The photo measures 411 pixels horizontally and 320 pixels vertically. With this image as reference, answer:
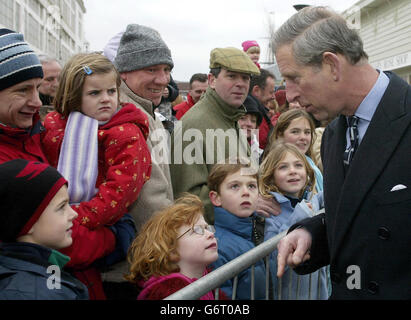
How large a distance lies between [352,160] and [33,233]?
4.48ft

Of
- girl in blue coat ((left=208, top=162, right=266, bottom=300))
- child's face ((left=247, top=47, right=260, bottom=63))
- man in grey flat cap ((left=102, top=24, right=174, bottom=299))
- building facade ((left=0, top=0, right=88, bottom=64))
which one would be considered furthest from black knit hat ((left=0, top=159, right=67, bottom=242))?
building facade ((left=0, top=0, right=88, bottom=64))

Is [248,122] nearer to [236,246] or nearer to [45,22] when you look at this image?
[236,246]

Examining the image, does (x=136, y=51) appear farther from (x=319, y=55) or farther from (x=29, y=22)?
(x=29, y=22)

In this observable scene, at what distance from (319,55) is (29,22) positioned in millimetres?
36075

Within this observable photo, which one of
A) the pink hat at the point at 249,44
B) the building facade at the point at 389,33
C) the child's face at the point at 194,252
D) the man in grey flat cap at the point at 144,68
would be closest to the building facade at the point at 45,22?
the pink hat at the point at 249,44

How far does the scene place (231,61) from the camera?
145 inches

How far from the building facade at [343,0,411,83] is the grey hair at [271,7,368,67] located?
16.4m

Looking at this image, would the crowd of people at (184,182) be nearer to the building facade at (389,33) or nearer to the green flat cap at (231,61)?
the green flat cap at (231,61)

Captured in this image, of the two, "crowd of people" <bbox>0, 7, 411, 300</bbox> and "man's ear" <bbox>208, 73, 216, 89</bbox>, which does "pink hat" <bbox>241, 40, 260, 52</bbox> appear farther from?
"crowd of people" <bbox>0, 7, 411, 300</bbox>

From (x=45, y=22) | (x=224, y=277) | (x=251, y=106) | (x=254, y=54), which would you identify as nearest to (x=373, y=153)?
(x=224, y=277)

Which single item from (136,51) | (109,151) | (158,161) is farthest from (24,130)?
(136,51)

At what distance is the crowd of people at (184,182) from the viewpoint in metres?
1.60

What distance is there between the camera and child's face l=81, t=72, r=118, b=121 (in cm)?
235

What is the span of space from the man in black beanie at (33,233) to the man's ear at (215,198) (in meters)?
1.46
